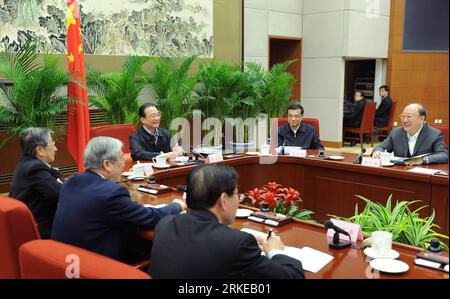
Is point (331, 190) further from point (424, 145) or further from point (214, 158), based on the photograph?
point (214, 158)

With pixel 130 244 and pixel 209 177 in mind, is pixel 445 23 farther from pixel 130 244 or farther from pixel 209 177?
pixel 130 244

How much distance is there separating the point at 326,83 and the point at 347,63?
Result: 232 centimetres

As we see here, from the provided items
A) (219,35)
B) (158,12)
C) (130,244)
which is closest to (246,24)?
(219,35)

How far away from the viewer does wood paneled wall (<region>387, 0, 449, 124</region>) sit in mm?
9375

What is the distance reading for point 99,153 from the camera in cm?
214

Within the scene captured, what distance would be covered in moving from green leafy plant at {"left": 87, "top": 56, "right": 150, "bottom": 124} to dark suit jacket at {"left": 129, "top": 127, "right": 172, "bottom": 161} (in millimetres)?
1410

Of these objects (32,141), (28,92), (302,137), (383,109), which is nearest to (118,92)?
(28,92)

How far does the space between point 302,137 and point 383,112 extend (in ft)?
16.2

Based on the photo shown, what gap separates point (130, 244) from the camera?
7.69ft

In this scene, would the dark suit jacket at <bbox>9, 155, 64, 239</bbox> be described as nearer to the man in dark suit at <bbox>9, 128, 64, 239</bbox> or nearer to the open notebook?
the man in dark suit at <bbox>9, 128, 64, 239</bbox>

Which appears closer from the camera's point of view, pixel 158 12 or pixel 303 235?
pixel 303 235

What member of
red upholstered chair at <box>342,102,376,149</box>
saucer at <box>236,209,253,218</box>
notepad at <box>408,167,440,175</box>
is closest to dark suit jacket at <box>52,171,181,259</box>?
saucer at <box>236,209,253,218</box>

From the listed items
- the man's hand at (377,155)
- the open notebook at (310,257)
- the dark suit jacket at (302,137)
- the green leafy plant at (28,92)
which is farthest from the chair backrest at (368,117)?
the open notebook at (310,257)

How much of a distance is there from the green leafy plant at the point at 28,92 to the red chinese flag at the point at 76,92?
19 cm
